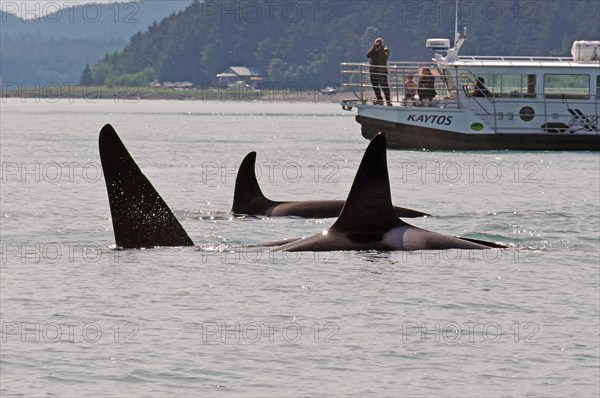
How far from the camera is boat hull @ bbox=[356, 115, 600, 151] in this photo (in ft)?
181

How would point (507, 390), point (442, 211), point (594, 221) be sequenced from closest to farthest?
1. point (507, 390)
2. point (594, 221)
3. point (442, 211)

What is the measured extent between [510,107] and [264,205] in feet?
92.1

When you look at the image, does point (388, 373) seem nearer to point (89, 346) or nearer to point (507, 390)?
point (507, 390)

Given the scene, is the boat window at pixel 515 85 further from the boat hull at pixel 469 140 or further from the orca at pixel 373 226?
the orca at pixel 373 226

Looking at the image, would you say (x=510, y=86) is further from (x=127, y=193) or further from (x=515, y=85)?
(x=127, y=193)

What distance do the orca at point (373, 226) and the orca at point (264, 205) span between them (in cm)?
630

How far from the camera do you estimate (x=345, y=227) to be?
67.7 feet

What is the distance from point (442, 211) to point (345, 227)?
12.4 metres

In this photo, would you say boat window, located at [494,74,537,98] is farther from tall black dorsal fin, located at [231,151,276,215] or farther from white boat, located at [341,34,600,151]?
tall black dorsal fin, located at [231,151,276,215]

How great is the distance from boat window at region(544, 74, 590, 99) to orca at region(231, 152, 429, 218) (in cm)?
2636

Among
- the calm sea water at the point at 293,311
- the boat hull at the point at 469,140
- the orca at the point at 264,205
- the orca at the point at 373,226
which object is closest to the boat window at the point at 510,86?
the boat hull at the point at 469,140

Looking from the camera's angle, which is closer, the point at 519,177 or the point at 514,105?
the point at 519,177

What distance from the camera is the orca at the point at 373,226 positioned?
19562mm

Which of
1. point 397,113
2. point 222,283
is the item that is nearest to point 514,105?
point 397,113
